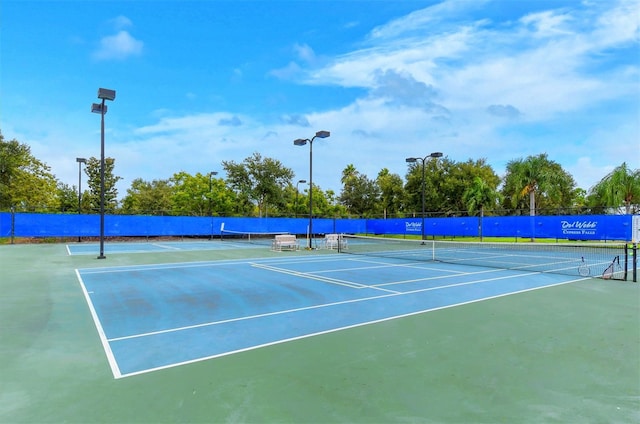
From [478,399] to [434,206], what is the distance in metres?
44.5

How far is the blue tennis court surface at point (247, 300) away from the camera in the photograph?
5062mm

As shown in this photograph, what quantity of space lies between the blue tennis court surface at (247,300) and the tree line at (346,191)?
80.8 ft

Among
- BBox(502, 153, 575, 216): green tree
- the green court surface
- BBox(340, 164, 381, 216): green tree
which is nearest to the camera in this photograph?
the green court surface

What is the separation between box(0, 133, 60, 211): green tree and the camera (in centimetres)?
3603

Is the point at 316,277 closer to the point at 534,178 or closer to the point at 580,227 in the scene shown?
the point at 580,227

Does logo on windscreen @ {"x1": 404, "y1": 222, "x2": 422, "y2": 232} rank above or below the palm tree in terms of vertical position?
below

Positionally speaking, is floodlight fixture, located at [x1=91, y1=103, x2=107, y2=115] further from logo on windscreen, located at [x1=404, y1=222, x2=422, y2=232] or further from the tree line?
logo on windscreen, located at [x1=404, y1=222, x2=422, y2=232]

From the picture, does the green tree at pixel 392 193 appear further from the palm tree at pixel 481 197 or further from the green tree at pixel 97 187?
the green tree at pixel 97 187

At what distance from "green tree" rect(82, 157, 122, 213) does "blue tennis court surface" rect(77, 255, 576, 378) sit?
114 feet

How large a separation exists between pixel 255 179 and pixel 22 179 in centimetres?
2406

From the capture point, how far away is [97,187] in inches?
1790

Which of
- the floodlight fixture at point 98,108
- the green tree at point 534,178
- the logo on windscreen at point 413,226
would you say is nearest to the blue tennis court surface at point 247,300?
the floodlight fixture at point 98,108

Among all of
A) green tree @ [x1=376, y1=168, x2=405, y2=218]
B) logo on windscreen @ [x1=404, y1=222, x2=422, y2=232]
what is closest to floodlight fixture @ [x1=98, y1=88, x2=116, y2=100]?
logo on windscreen @ [x1=404, y1=222, x2=422, y2=232]

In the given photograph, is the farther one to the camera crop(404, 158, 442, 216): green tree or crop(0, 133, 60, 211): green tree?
crop(404, 158, 442, 216): green tree
